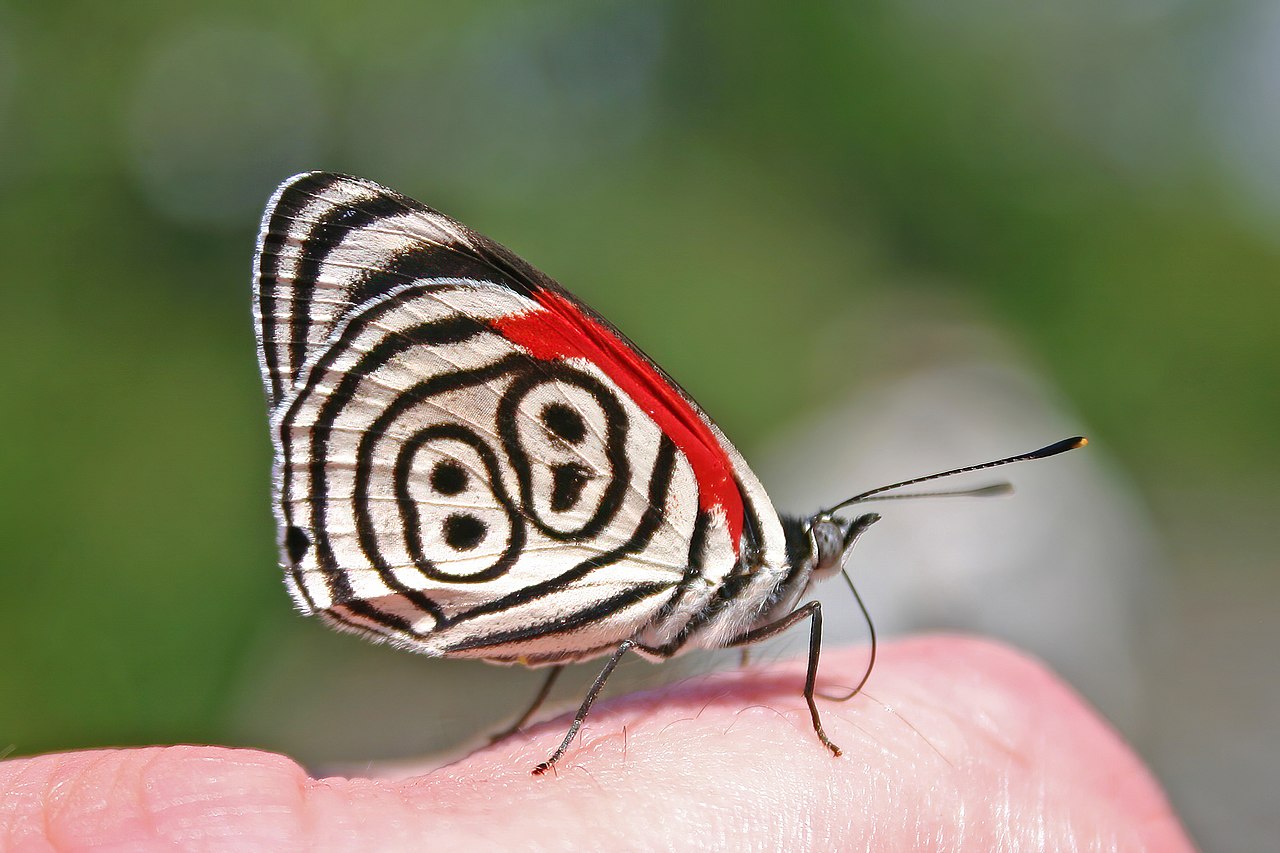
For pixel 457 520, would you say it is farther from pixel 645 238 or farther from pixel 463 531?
pixel 645 238

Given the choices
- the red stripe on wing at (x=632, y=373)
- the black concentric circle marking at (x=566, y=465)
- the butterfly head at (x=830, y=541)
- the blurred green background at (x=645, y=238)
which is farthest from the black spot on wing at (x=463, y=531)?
the blurred green background at (x=645, y=238)

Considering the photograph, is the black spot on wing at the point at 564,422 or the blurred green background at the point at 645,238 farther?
the blurred green background at the point at 645,238

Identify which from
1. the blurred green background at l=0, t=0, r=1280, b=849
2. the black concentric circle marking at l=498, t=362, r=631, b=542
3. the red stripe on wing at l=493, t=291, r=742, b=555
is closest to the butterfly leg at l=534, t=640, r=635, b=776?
the black concentric circle marking at l=498, t=362, r=631, b=542

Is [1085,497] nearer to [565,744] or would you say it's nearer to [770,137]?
[565,744]

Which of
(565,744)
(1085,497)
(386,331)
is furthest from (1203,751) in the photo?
(386,331)

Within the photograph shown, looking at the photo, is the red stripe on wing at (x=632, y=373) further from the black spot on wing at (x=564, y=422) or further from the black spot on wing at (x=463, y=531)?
the black spot on wing at (x=463, y=531)

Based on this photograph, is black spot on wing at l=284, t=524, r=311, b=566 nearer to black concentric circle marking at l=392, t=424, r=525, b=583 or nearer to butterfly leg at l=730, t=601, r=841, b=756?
black concentric circle marking at l=392, t=424, r=525, b=583
